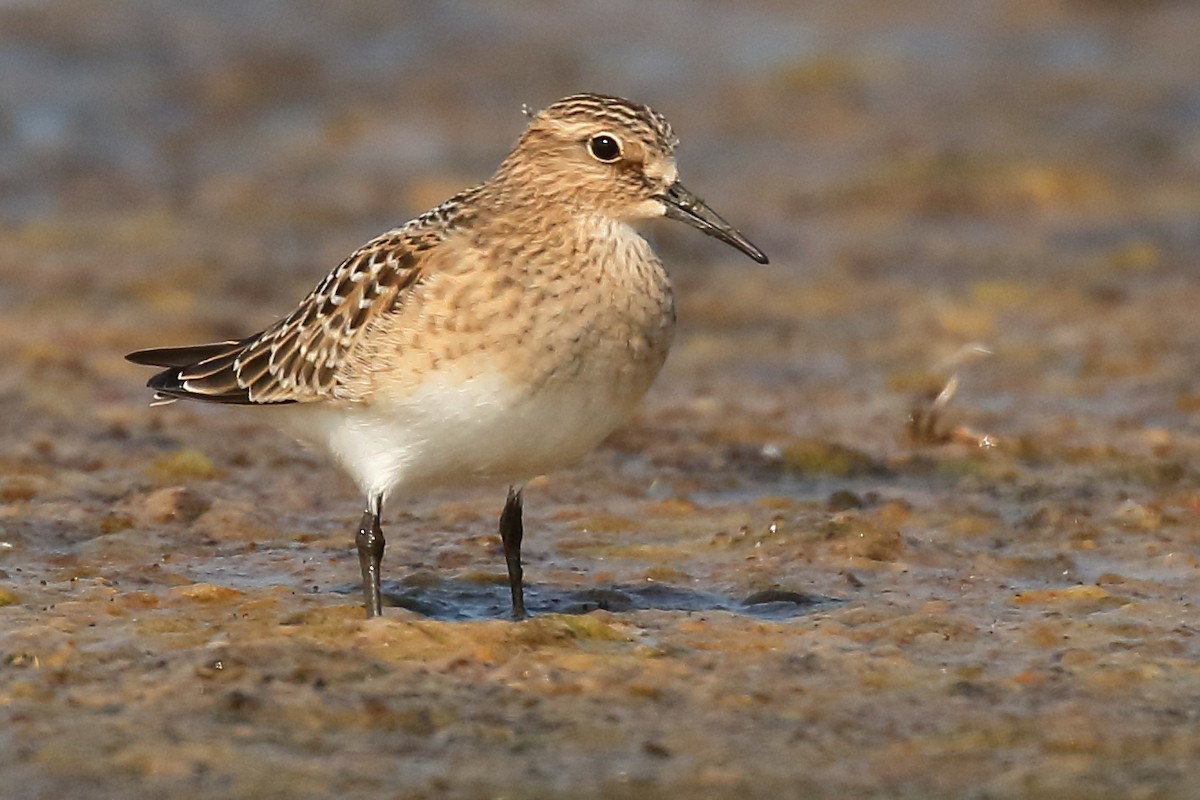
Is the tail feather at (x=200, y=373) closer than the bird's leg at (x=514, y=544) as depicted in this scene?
No

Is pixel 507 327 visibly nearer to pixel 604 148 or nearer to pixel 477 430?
pixel 477 430

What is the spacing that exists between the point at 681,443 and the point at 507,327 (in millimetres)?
2873

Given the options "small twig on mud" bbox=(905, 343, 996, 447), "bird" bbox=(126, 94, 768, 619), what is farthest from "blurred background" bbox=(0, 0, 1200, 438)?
"bird" bbox=(126, 94, 768, 619)

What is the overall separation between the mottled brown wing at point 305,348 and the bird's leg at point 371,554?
0.43 metres

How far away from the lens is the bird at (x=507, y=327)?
20.9 feet

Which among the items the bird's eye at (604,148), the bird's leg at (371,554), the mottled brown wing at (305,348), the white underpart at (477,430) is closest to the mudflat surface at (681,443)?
the bird's leg at (371,554)

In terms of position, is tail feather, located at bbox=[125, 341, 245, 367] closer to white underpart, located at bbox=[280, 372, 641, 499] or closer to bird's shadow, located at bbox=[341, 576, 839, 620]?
white underpart, located at bbox=[280, 372, 641, 499]

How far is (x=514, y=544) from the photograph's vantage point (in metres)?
6.89

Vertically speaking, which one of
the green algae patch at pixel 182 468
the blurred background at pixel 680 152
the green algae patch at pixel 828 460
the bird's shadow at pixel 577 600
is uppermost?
the blurred background at pixel 680 152

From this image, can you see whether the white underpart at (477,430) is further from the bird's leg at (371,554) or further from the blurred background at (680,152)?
the blurred background at (680,152)

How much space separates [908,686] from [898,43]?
42.1 ft

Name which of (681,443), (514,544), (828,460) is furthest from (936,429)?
(514,544)

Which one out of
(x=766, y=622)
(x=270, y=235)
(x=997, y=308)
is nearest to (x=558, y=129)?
(x=766, y=622)

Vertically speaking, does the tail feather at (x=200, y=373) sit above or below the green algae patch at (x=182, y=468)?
above
